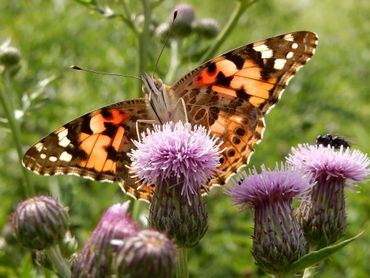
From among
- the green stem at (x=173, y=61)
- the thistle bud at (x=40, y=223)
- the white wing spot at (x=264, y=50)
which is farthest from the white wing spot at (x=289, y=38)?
the thistle bud at (x=40, y=223)

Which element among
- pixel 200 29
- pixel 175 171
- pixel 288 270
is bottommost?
pixel 288 270

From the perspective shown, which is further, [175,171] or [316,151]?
[316,151]

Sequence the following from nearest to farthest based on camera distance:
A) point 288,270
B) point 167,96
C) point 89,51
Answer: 1. point 288,270
2. point 167,96
3. point 89,51

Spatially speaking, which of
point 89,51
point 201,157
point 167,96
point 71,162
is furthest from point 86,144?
point 89,51

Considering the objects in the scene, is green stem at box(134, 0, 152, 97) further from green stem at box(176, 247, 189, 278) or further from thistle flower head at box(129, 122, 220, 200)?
green stem at box(176, 247, 189, 278)

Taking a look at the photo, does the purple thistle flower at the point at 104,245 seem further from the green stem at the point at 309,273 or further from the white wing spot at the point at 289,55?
the white wing spot at the point at 289,55

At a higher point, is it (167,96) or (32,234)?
(167,96)

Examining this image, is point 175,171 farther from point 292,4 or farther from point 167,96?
point 292,4

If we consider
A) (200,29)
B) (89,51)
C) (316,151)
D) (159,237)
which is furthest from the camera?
(89,51)
